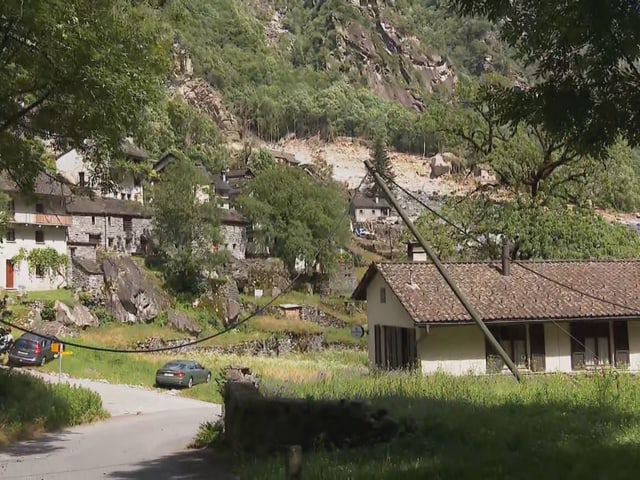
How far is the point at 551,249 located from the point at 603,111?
28107 mm

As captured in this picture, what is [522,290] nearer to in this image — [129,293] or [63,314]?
[63,314]

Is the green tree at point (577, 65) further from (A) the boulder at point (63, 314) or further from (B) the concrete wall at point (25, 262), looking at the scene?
(B) the concrete wall at point (25, 262)

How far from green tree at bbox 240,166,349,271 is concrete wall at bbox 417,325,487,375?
1656 inches

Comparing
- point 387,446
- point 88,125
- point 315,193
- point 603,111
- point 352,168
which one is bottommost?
point 387,446

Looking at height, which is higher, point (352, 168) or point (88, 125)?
point (352, 168)

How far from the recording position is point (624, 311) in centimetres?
2798

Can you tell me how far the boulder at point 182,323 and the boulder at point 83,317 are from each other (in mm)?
5875

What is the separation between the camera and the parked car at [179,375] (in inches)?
1330

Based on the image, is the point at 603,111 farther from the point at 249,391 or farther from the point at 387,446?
the point at 249,391

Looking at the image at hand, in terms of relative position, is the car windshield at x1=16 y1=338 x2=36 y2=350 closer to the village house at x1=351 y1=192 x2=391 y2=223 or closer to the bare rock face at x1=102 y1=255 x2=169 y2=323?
the bare rock face at x1=102 y1=255 x2=169 y2=323

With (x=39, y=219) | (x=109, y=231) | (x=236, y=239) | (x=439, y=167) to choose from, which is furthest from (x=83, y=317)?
(x=439, y=167)

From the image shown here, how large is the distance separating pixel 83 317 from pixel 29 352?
494 inches

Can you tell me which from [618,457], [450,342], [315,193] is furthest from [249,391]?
[315,193]

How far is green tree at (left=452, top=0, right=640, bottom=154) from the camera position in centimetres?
916
